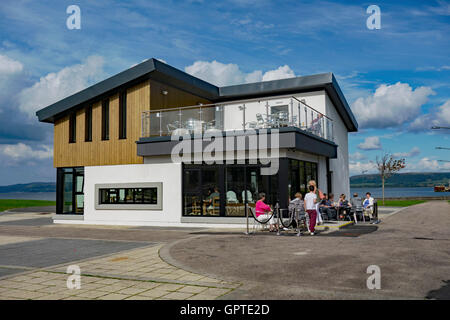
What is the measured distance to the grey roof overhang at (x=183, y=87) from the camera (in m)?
17.5

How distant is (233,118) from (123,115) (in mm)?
5872

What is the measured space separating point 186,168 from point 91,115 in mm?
6053

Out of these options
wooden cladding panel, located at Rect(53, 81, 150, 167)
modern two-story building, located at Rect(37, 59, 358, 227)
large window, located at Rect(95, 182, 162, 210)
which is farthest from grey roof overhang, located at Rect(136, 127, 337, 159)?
large window, located at Rect(95, 182, 162, 210)

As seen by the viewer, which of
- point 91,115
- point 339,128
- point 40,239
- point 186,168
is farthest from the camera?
point 339,128

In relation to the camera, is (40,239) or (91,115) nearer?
(40,239)

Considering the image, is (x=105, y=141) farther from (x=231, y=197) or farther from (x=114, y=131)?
(x=231, y=197)

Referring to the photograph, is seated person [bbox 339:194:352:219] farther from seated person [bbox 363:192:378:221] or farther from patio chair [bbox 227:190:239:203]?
patio chair [bbox 227:190:239:203]

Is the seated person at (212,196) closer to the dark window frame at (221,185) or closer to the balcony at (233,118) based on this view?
the dark window frame at (221,185)

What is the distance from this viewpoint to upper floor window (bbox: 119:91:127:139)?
18.2 m

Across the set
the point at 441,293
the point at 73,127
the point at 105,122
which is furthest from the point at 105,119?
the point at 441,293

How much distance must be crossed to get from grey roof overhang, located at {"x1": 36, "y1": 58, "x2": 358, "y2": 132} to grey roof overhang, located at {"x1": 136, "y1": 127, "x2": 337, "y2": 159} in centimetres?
293

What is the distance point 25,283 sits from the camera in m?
6.49
